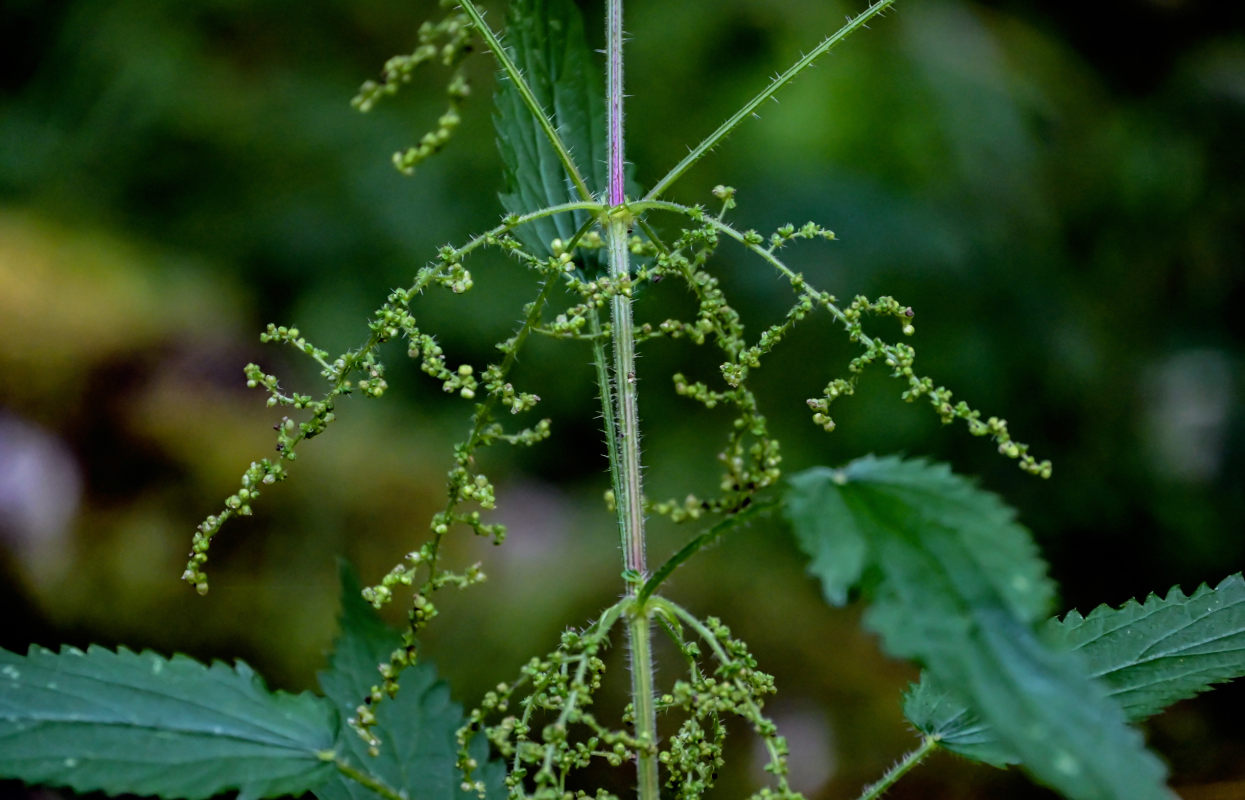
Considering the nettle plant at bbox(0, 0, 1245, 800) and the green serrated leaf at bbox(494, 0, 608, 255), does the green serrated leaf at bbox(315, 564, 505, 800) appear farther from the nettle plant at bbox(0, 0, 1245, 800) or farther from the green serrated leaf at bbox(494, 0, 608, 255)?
the green serrated leaf at bbox(494, 0, 608, 255)

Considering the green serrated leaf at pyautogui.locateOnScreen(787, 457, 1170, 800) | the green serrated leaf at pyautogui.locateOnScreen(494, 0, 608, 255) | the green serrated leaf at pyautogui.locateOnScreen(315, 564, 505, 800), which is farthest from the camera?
the green serrated leaf at pyautogui.locateOnScreen(494, 0, 608, 255)

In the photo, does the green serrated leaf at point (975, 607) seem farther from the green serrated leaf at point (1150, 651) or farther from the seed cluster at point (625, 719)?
the green serrated leaf at point (1150, 651)

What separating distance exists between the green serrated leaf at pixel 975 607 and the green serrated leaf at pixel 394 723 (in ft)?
2.27

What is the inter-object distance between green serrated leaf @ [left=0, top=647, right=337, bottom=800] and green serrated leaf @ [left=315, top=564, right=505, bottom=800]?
15cm

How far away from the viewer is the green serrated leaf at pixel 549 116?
1404 millimetres

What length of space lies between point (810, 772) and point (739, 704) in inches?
89.2

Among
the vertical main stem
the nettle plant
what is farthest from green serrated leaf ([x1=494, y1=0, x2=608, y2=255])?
the vertical main stem

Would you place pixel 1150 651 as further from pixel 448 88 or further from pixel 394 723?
pixel 448 88

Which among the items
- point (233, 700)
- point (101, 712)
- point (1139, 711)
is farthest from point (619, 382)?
point (1139, 711)

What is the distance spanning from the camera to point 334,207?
3492 mm

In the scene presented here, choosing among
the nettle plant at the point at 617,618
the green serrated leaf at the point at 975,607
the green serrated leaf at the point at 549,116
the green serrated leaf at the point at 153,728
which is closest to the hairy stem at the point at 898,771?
the nettle plant at the point at 617,618

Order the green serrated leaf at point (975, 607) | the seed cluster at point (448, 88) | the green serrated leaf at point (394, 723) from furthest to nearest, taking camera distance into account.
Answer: the green serrated leaf at point (394, 723), the seed cluster at point (448, 88), the green serrated leaf at point (975, 607)

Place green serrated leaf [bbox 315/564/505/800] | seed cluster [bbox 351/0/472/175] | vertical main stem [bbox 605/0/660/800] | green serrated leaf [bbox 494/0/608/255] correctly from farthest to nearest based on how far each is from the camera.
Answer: green serrated leaf [bbox 494/0/608/255] → green serrated leaf [bbox 315/564/505/800] → vertical main stem [bbox 605/0/660/800] → seed cluster [bbox 351/0/472/175]

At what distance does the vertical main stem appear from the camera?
3.89 feet
